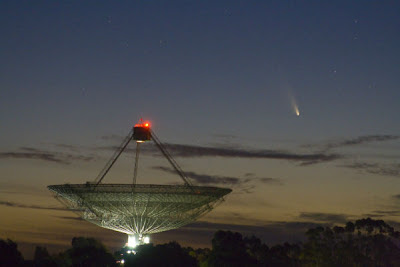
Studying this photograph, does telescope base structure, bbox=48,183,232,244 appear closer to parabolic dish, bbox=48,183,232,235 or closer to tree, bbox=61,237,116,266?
parabolic dish, bbox=48,183,232,235

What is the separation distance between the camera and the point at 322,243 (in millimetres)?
151625

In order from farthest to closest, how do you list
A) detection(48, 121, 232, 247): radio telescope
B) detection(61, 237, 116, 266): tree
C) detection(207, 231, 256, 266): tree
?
1. detection(207, 231, 256, 266): tree
2. detection(61, 237, 116, 266): tree
3. detection(48, 121, 232, 247): radio telescope

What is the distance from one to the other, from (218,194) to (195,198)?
3.41 meters

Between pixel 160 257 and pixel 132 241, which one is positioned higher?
pixel 132 241

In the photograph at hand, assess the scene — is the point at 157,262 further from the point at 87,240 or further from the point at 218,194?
the point at 87,240

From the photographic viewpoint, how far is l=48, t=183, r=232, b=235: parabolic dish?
87.7 m


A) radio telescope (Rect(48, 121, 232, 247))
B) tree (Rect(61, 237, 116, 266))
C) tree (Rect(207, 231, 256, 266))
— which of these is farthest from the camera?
tree (Rect(207, 231, 256, 266))

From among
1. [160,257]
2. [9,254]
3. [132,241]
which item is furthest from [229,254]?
[9,254]

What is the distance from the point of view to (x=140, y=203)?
9150cm

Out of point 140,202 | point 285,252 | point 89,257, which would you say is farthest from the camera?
point 285,252

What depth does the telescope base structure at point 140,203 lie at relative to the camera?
8769cm

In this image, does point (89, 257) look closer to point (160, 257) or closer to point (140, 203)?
point (160, 257)

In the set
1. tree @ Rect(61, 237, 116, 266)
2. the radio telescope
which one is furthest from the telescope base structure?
tree @ Rect(61, 237, 116, 266)

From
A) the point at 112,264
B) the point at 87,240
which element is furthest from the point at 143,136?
the point at 87,240
